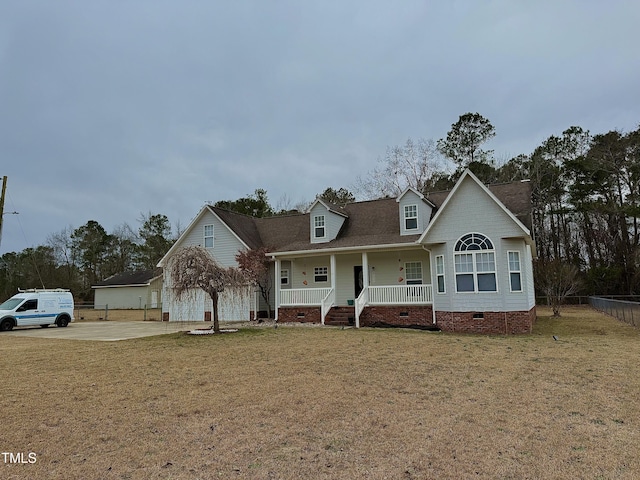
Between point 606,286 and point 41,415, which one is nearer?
point 41,415

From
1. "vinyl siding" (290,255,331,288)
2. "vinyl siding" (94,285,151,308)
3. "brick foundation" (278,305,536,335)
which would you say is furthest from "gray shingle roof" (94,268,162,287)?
"brick foundation" (278,305,536,335)

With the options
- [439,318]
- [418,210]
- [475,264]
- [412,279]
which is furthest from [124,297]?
[475,264]

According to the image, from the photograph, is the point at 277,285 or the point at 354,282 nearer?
the point at 277,285

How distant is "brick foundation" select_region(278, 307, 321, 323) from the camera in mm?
20031

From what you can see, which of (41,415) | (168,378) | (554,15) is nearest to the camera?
(41,415)

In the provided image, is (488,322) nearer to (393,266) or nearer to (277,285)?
(393,266)

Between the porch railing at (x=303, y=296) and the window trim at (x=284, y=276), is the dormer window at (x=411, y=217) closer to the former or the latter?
the porch railing at (x=303, y=296)

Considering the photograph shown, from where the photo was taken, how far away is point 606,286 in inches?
1346

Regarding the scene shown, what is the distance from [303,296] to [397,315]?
15.7 ft

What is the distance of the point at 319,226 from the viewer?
72.3 ft

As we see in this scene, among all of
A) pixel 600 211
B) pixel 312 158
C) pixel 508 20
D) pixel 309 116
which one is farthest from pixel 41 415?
pixel 600 211

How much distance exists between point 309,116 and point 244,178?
16.9 meters

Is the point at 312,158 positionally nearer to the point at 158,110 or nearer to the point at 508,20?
the point at 158,110

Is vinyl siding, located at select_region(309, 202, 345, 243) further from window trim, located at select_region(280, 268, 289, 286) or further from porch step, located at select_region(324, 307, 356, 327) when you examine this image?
porch step, located at select_region(324, 307, 356, 327)
